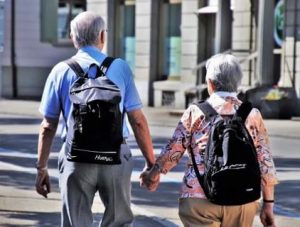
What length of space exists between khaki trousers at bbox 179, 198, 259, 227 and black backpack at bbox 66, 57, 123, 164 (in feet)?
1.89

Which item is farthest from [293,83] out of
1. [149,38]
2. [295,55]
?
[149,38]

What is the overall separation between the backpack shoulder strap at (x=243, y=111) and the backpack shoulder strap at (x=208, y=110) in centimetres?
13

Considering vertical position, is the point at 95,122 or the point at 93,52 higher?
the point at 93,52

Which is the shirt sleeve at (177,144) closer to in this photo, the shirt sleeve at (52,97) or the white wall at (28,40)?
the shirt sleeve at (52,97)

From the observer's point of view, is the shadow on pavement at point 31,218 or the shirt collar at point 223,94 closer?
the shirt collar at point 223,94

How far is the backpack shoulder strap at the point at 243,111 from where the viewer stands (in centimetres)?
494

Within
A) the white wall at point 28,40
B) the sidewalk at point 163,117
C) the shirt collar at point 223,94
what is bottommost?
the sidewalk at point 163,117

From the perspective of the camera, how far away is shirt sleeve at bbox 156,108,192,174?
5.05 m

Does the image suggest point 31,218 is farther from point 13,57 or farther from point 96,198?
point 13,57

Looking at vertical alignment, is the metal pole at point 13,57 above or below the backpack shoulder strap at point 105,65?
below

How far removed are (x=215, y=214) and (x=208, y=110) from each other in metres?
0.59

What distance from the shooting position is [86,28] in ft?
17.2

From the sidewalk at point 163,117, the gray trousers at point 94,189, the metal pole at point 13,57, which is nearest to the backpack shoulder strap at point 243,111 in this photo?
the gray trousers at point 94,189

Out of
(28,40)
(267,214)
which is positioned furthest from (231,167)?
(28,40)
